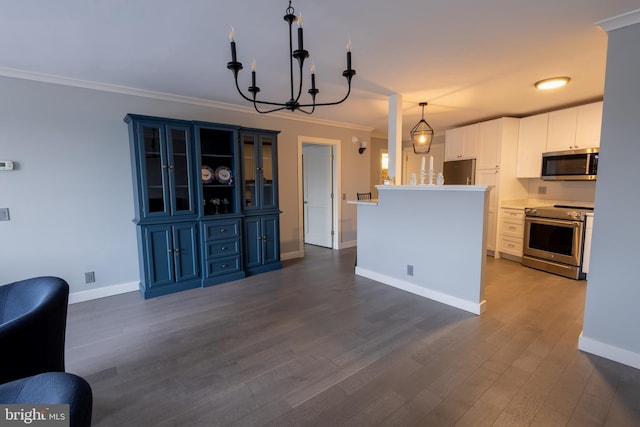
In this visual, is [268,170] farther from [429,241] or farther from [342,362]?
[342,362]

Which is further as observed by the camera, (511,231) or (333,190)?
(333,190)

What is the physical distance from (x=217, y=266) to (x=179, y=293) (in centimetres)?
55

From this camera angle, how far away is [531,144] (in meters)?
4.74

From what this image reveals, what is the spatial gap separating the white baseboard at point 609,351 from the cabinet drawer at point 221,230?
372 cm

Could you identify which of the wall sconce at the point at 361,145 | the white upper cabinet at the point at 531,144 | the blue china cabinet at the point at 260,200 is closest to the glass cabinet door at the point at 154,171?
the blue china cabinet at the point at 260,200

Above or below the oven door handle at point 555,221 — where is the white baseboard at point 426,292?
below

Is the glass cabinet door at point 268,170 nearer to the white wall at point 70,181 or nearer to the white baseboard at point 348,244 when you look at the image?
the white wall at point 70,181

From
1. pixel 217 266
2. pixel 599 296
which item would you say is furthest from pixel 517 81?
pixel 217 266

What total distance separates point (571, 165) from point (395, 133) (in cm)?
270

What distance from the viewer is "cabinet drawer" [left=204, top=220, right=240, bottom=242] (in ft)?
12.3

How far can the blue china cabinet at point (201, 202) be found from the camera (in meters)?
3.37

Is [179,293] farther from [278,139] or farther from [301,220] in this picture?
[278,139]

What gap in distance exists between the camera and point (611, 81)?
2.06m

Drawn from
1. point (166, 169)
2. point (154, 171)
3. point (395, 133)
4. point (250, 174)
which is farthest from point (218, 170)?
point (395, 133)
